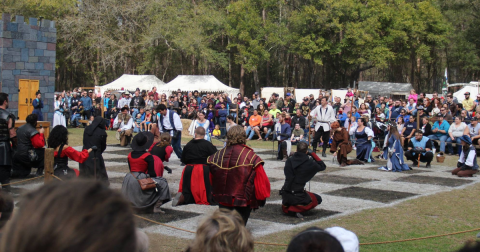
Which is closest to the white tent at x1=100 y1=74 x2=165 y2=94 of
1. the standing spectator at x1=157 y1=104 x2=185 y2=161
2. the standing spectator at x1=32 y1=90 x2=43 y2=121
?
the standing spectator at x1=32 y1=90 x2=43 y2=121

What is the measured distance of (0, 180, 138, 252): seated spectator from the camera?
3.67 ft

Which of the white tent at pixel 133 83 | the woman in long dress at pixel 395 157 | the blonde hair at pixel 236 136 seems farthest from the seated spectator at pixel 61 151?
the white tent at pixel 133 83

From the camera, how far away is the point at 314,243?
7.20 feet

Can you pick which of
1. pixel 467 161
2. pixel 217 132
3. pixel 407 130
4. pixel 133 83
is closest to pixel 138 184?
pixel 467 161

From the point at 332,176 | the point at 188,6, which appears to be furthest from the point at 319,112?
the point at 188,6

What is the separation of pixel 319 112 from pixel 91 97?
15764mm

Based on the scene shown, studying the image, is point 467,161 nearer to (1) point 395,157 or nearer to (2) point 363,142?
(1) point 395,157

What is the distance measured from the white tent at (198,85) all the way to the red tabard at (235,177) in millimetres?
27224

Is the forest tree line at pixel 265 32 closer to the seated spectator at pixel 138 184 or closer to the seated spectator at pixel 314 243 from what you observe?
the seated spectator at pixel 138 184

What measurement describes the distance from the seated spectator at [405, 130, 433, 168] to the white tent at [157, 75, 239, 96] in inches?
775

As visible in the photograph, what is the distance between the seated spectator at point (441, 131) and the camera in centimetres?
1823

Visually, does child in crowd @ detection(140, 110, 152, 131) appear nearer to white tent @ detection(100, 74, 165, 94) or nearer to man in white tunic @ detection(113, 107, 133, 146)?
man in white tunic @ detection(113, 107, 133, 146)

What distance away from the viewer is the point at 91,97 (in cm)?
2839

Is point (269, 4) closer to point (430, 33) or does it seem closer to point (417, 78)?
point (430, 33)
